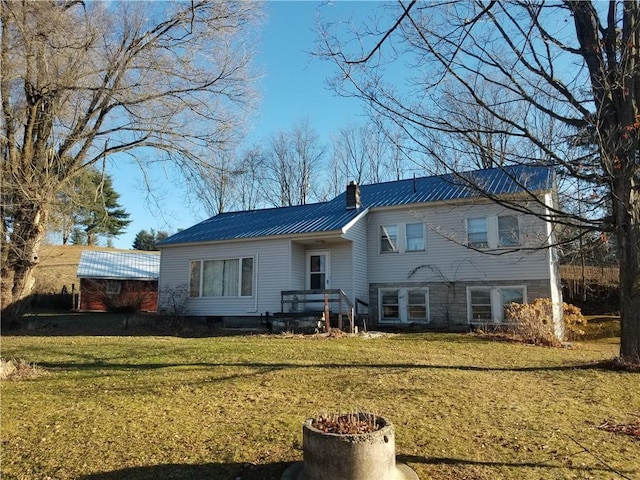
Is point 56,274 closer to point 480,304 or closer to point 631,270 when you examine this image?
point 480,304

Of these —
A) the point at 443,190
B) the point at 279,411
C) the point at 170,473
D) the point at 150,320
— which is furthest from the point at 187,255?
the point at 170,473

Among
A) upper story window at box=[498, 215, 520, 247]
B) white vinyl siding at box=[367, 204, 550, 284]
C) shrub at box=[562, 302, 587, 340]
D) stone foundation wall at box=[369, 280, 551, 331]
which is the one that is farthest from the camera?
stone foundation wall at box=[369, 280, 551, 331]

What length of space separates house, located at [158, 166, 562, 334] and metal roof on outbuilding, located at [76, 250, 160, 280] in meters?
13.8

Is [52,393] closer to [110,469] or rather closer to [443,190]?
[110,469]

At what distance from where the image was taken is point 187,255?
1927 centimetres

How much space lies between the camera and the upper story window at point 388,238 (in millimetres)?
17750

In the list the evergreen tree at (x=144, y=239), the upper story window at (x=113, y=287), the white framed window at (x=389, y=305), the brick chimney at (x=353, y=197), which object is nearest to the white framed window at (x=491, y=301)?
the white framed window at (x=389, y=305)

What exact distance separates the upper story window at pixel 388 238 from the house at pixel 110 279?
16.3 m

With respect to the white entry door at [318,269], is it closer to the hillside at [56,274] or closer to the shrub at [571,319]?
the shrub at [571,319]

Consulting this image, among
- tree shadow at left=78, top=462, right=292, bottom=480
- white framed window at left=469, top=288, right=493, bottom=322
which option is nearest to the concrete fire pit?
tree shadow at left=78, top=462, right=292, bottom=480

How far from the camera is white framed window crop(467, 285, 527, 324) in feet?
50.6

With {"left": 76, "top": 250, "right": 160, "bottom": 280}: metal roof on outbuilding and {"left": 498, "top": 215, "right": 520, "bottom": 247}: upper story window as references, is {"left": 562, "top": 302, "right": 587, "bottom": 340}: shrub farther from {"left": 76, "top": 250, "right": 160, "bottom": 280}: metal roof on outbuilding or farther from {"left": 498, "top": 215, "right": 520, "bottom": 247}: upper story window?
{"left": 76, "top": 250, "right": 160, "bottom": 280}: metal roof on outbuilding

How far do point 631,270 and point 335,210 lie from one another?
11.9 metres

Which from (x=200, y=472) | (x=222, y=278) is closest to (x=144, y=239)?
(x=222, y=278)
